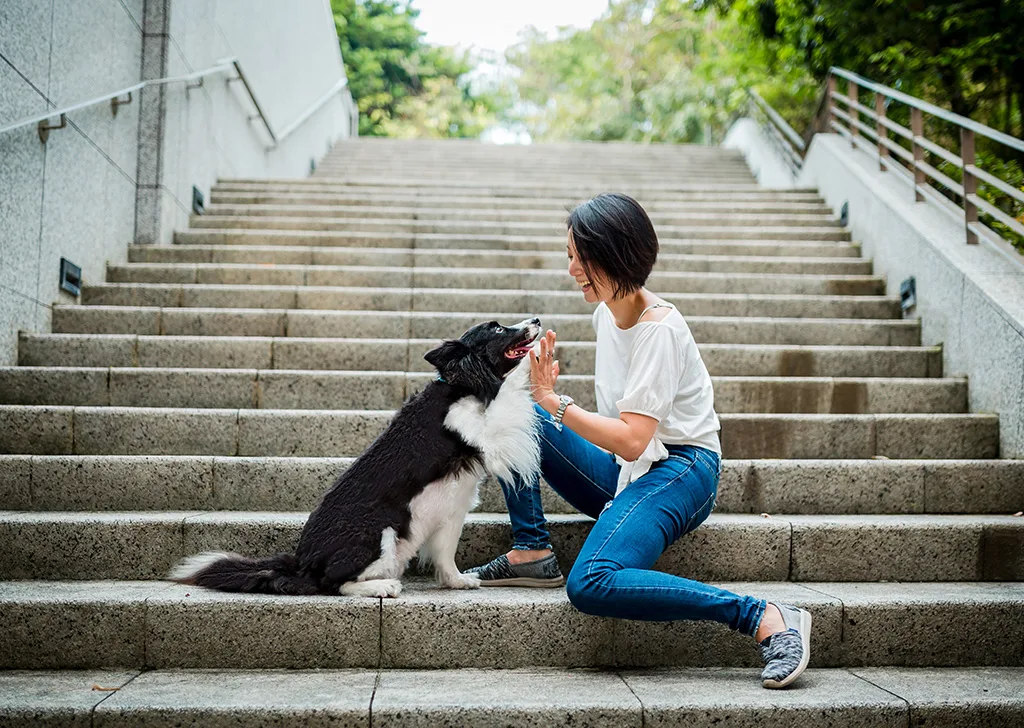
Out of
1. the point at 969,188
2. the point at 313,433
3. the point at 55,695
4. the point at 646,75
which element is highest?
the point at 646,75

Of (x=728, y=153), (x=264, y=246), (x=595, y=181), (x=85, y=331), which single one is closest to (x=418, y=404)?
(x=85, y=331)

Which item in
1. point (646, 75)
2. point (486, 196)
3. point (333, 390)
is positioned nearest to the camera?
point (333, 390)

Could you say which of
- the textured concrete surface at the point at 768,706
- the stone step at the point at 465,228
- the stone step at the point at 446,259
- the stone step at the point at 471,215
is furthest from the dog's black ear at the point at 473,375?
the stone step at the point at 471,215

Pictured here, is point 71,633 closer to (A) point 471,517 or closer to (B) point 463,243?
(A) point 471,517

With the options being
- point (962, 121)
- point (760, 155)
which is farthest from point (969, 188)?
point (760, 155)

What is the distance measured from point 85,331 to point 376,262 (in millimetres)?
2188

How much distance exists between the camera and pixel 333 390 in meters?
4.52

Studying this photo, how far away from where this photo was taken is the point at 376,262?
21.3ft

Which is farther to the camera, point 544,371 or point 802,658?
point 544,371

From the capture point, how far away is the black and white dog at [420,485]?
9.34 ft

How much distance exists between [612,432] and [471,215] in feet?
17.5

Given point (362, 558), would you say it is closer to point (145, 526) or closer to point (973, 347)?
point (145, 526)

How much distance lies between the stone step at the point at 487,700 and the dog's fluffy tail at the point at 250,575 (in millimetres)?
283

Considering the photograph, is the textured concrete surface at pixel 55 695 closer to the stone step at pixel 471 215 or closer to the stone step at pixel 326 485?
the stone step at pixel 326 485
